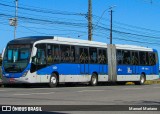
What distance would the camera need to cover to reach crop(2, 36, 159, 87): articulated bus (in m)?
29.6

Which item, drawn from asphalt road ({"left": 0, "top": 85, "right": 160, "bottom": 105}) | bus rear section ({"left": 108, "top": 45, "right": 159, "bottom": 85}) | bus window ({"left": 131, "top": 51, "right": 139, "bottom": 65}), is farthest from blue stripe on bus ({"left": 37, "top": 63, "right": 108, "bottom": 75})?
asphalt road ({"left": 0, "top": 85, "right": 160, "bottom": 105})

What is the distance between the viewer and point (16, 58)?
3003cm

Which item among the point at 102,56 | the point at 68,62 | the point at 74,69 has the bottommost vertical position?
the point at 74,69

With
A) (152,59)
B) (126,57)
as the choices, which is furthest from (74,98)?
(152,59)

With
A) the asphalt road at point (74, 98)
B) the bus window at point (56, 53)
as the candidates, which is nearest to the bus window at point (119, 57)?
the bus window at point (56, 53)

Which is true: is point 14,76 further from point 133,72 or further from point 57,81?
point 133,72

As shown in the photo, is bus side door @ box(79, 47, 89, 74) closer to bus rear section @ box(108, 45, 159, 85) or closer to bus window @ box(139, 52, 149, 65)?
bus rear section @ box(108, 45, 159, 85)

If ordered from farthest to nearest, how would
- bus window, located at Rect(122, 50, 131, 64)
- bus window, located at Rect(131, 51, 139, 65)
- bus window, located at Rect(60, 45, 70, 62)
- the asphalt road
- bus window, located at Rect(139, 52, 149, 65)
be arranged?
bus window, located at Rect(139, 52, 149, 65) → bus window, located at Rect(131, 51, 139, 65) → bus window, located at Rect(122, 50, 131, 64) → bus window, located at Rect(60, 45, 70, 62) → the asphalt road

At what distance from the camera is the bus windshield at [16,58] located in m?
29.5

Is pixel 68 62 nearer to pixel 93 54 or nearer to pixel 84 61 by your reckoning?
pixel 84 61

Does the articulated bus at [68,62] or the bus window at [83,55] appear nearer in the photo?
the articulated bus at [68,62]

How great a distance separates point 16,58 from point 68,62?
12.6 ft

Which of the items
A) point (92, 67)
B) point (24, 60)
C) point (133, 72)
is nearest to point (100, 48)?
point (92, 67)

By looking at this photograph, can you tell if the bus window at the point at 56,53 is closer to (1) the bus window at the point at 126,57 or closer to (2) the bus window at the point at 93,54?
(2) the bus window at the point at 93,54
